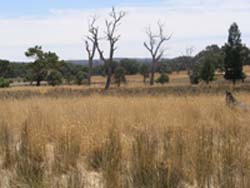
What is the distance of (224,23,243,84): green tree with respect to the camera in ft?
161

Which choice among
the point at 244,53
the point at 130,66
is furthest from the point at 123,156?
the point at 130,66

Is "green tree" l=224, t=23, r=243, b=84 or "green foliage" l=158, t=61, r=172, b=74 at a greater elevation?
"green tree" l=224, t=23, r=243, b=84

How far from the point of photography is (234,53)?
4894cm

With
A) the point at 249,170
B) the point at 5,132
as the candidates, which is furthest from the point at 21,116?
the point at 249,170

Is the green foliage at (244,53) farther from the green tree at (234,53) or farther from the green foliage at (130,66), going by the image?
the green foliage at (130,66)

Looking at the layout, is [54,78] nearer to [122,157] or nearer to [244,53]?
[244,53]

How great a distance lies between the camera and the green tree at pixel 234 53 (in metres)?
49.0

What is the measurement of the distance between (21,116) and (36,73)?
2430 inches

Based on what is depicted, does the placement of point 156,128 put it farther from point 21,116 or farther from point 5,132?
point 21,116

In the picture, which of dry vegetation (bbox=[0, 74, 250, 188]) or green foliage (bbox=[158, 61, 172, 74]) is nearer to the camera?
dry vegetation (bbox=[0, 74, 250, 188])

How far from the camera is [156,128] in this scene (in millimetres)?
6676

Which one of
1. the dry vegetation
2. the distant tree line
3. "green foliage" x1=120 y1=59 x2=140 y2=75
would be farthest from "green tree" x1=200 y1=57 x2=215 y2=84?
the dry vegetation

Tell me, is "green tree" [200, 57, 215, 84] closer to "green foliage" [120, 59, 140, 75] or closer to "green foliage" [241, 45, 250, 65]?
"green foliage" [241, 45, 250, 65]

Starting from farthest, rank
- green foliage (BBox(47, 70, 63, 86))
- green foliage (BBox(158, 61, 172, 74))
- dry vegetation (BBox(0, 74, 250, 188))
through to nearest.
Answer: green foliage (BBox(158, 61, 172, 74)), green foliage (BBox(47, 70, 63, 86)), dry vegetation (BBox(0, 74, 250, 188))
